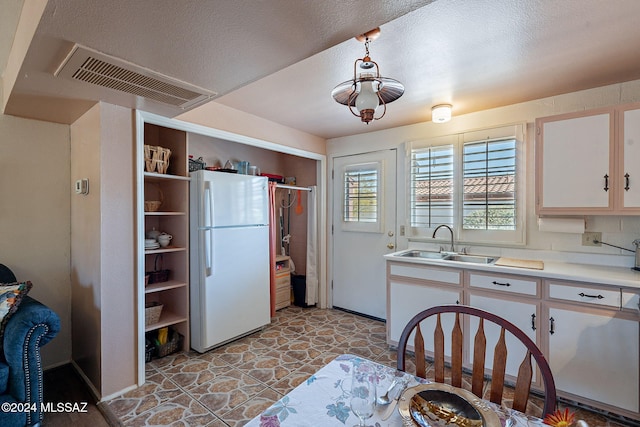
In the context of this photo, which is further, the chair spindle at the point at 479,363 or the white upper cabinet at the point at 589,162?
the white upper cabinet at the point at 589,162

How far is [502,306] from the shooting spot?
90.2 inches

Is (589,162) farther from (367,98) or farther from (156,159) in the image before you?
(156,159)

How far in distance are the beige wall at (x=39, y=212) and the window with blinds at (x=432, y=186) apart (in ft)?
11.2

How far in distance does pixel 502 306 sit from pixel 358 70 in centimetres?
210

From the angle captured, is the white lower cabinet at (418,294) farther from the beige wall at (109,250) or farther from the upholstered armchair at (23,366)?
the upholstered armchair at (23,366)

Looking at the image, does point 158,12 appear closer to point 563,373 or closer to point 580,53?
point 580,53

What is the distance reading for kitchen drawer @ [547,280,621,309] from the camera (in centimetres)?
191

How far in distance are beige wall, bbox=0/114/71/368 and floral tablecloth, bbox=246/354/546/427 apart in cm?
271

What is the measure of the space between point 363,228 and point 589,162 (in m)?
2.18

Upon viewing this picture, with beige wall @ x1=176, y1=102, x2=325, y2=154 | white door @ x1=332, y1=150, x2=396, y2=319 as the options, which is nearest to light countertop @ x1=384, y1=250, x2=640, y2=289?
white door @ x1=332, y1=150, x2=396, y2=319

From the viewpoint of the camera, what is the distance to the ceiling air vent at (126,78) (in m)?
1.48

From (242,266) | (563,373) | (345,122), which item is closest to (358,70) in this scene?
(345,122)

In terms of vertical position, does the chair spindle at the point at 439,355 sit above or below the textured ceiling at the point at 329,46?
below

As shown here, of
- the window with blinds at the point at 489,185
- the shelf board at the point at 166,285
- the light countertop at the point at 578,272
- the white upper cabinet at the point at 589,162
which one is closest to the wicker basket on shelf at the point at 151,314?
the shelf board at the point at 166,285
